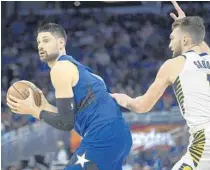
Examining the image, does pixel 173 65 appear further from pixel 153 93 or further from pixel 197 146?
pixel 197 146

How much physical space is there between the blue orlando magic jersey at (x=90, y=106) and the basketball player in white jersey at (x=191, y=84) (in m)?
0.35

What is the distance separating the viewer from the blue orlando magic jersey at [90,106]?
4.88 meters

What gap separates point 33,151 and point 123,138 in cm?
667

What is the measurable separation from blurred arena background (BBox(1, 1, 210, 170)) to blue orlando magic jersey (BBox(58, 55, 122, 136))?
5862 millimetres

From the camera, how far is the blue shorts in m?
4.80

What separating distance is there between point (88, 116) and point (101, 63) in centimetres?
925

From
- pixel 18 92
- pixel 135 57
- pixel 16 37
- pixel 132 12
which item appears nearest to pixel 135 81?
pixel 135 57

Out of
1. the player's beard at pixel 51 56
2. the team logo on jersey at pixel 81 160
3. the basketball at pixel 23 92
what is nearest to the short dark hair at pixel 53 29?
the player's beard at pixel 51 56

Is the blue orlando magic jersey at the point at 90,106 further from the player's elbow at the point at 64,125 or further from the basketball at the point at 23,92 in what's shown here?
the basketball at the point at 23,92

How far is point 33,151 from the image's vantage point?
11.4 metres

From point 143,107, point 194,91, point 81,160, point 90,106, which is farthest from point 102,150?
point 194,91

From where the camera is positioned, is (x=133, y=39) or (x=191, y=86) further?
(x=133, y=39)

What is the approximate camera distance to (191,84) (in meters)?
4.82

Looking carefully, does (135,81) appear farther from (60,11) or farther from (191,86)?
(191,86)
